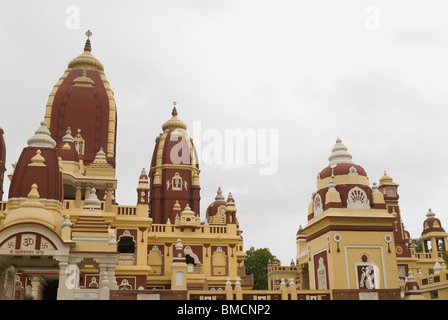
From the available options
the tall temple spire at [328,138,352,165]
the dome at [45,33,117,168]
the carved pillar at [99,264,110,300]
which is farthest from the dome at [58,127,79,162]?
the tall temple spire at [328,138,352,165]

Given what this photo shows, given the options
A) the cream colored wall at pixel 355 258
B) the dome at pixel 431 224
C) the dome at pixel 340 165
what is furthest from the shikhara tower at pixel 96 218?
the dome at pixel 431 224

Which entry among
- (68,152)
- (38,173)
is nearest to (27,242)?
(38,173)

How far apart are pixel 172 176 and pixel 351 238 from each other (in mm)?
21781

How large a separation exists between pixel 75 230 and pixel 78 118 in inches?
709

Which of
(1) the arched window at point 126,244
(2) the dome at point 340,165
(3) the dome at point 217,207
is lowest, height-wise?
(1) the arched window at point 126,244

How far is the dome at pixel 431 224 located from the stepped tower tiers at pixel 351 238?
2527cm

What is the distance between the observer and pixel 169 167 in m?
40.7

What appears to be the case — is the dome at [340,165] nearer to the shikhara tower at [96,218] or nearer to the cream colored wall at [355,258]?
the cream colored wall at [355,258]

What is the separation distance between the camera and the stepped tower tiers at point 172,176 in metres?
39.8

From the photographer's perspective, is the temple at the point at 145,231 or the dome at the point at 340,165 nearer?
the temple at the point at 145,231

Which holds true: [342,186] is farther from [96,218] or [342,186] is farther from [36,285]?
[36,285]
